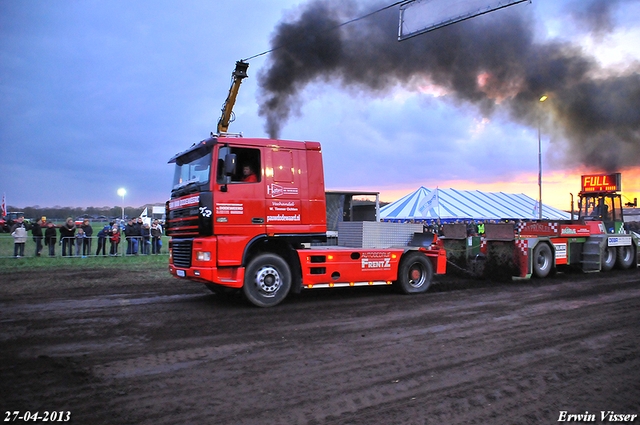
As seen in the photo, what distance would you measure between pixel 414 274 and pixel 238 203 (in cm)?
442

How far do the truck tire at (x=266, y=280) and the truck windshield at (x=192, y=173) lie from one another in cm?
165

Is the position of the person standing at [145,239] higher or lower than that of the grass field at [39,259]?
higher

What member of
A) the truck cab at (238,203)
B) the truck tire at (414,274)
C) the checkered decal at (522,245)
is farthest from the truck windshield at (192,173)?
the checkered decal at (522,245)

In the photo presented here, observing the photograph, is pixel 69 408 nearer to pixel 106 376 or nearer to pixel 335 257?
pixel 106 376

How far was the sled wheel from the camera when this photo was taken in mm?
13959

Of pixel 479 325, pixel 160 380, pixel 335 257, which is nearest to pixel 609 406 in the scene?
pixel 479 325

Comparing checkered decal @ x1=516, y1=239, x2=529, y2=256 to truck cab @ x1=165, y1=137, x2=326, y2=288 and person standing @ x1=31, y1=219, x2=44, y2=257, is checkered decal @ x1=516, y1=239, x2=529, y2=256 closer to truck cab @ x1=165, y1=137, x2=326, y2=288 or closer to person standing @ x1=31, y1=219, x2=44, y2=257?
truck cab @ x1=165, y1=137, x2=326, y2=288

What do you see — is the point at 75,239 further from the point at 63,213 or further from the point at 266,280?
the point at 63,213

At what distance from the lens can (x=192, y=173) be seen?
7.79 metres

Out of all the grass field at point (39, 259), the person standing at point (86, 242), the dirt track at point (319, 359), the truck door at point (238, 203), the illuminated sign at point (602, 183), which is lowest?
the dirt track at point (319, 359)

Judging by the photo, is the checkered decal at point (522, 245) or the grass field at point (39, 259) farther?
the grass field at point (39, 259)

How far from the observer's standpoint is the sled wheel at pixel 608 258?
14.0m

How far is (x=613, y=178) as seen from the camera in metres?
16.7

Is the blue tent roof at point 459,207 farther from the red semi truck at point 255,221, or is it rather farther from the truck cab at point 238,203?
the truck cab at point 238,203
